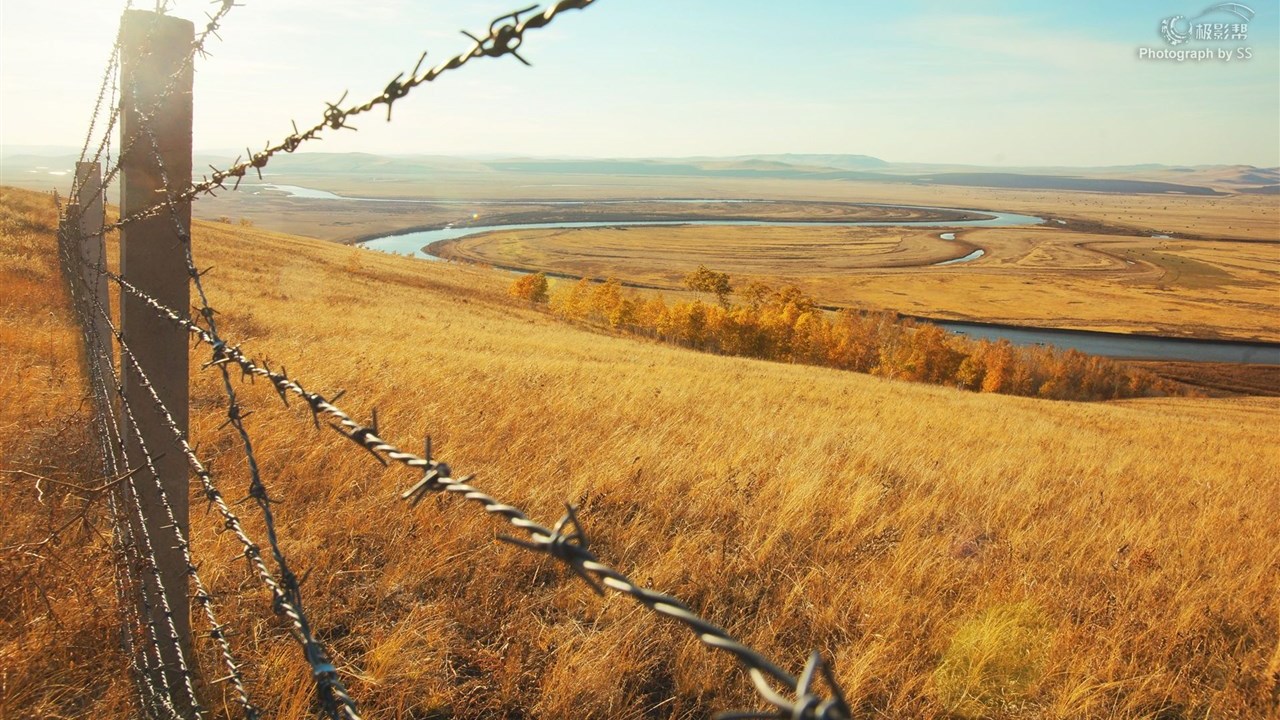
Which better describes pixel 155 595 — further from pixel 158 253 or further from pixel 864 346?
pixel 864 346

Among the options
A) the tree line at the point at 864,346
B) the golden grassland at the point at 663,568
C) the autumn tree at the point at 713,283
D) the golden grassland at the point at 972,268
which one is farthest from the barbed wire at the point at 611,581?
the golden grassland at the point at 972,268

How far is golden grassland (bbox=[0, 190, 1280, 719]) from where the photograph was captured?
3002 millimetres

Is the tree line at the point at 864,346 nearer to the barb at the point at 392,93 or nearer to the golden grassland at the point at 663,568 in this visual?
the golden grassland at the point at 663,568

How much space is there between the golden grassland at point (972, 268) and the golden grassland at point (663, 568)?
90.2 m

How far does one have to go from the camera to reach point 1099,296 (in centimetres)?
10319

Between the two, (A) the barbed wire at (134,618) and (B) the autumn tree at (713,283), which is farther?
(B) the autumn tree at (713,283)

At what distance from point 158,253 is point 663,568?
9.08ft

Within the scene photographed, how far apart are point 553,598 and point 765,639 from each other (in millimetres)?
1037

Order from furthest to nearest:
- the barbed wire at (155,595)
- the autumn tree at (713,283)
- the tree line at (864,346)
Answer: the autumn tree at (713,283) < the tree line at (864,346) < the barbed wire at (155,595)

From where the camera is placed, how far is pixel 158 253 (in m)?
2.37

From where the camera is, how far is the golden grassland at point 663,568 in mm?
3002

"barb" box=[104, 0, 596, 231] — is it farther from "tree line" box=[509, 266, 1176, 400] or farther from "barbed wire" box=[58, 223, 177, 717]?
"tree line" box=[509, 266, 1176, 400]

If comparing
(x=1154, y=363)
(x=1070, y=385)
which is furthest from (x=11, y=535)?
(x=1154, y=363)

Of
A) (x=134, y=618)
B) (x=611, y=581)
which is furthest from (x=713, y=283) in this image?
(x=611, y=581)
